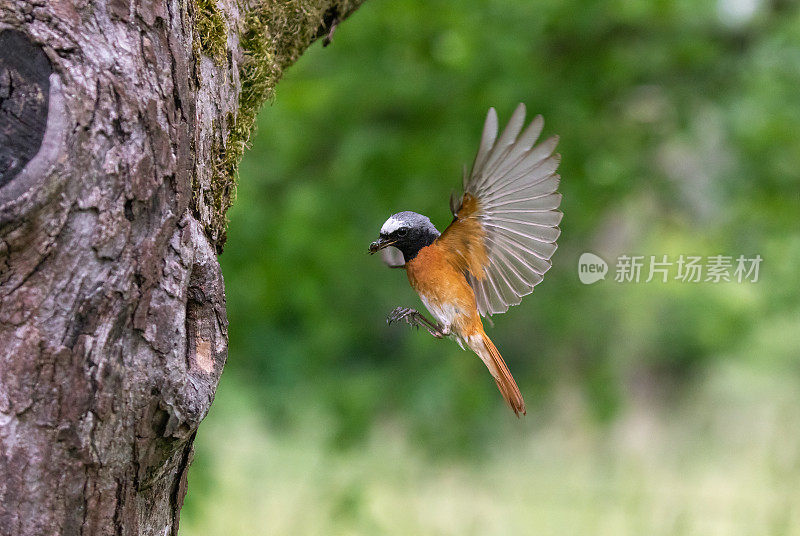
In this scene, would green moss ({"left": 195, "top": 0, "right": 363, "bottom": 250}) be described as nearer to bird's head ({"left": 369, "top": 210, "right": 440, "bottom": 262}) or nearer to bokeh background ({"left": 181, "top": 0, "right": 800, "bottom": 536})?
bird's head ({"left": 369, "top": 210, "right": 440, "bottom": 262})

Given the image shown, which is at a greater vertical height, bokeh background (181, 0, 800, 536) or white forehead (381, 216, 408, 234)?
bokeh background (181, 0, 800, 536)

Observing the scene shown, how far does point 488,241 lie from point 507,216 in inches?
4.0

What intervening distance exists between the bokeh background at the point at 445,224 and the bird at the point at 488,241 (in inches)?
90.0

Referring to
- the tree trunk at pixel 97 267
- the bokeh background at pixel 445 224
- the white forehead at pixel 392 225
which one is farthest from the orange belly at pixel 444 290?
the bokeh background at pixel 445 224

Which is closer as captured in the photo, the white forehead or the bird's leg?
the white forehead

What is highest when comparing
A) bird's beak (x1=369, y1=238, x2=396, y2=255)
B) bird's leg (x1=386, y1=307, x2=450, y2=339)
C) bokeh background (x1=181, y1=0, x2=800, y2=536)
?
bokeh background (x1=181, y1=0, x2=800, y2=536)

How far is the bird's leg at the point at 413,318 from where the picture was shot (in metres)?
2.03

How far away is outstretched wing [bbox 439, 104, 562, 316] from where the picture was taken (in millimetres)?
1787

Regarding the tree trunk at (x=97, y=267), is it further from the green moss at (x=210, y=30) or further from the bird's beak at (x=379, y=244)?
the bird's beak at (x=379, y=244)

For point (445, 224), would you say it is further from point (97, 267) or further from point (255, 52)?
point (97, 267)

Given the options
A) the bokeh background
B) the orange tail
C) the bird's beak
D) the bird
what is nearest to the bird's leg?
the bird

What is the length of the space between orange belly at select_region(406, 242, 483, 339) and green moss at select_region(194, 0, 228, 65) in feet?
2.45

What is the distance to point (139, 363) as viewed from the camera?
4.47 ft

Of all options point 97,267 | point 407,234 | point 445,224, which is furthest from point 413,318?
point 445,224
